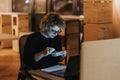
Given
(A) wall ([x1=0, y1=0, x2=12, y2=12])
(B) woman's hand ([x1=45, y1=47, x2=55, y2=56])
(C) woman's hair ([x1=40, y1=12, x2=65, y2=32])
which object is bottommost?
(B) woman's hand ([x1=45, y1=47, x2=55, y2=56])

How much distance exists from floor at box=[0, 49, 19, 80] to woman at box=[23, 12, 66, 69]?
196 centimetres

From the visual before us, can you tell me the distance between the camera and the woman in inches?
91.7

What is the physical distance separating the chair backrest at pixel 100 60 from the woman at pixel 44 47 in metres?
0.74

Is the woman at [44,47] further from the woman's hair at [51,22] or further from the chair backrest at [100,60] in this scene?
the chair backrest at [100,60]

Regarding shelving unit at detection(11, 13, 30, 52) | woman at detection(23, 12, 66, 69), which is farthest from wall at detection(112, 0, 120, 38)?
shelving unit at detection(11, 13, 30, 52)

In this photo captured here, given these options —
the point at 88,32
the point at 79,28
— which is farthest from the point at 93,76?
the point at 79,28

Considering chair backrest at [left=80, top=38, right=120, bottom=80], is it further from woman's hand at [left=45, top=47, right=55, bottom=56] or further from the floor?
the floor

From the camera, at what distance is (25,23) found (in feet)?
22.3

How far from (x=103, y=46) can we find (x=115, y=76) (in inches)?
10.2

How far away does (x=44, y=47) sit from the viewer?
2451 millimetres

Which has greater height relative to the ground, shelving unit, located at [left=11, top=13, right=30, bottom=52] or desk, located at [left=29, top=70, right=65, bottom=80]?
shelving unit, located at [left=11, top=13, right=30, bottom=52]

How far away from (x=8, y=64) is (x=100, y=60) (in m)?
3.79

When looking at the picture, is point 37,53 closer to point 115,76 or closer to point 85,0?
point 115,76

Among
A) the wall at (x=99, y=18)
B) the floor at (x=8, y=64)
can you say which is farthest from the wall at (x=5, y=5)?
the wall at (x=99, y=18)
